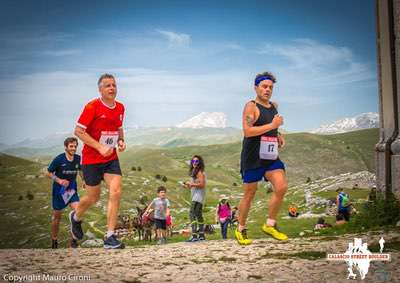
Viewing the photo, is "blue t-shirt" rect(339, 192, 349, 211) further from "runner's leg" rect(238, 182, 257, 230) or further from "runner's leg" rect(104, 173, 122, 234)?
"runner's leg" rect(104, 173, 122, 234)

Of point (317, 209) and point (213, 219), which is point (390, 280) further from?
point (213, 219)

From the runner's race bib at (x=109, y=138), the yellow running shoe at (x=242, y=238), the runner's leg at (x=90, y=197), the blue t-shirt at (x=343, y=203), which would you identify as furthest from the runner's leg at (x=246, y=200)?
the blue t-shirt at (x=343, y=203)

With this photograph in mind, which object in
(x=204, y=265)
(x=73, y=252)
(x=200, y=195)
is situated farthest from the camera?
(x=200, y=195)

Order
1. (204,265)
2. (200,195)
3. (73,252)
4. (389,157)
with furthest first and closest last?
1. (200,195)
2. (389,157)
3. (73,252)
4. (204,265)

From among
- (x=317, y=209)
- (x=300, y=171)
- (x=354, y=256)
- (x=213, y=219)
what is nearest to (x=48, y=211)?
(x=213, y=219)

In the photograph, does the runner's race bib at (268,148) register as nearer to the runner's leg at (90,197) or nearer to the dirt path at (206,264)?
the dirt path at (206,264)

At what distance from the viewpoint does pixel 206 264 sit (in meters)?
6.56

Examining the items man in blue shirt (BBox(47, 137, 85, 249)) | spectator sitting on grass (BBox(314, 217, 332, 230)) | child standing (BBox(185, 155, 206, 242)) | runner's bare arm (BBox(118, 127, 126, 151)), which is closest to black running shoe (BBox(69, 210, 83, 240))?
man in blue shirt (BBox(47, 137, 85, 249))

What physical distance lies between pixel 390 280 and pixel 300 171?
5506 inches

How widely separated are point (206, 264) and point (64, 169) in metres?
5.24

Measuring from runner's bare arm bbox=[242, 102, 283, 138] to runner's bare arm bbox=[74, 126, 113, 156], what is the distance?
2489 mm

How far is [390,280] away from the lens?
5.18m

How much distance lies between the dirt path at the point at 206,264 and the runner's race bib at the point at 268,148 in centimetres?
165

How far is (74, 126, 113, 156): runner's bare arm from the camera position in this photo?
805cm
